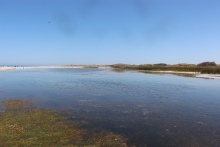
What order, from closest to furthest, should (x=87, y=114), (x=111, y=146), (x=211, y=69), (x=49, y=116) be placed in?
(x=111, y=146) → (x=49, y=116) → (x=87, y=114) → (x=211, y=69)

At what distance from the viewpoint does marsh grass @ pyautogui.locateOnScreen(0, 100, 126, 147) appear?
852cm

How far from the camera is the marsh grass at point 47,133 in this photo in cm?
852

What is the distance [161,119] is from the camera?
496 inches

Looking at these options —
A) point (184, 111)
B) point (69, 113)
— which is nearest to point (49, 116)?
point (69, 113)

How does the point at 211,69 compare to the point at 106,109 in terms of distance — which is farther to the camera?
the point at 211,69

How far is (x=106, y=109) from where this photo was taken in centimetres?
1497

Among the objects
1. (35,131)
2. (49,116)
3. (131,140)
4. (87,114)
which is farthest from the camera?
(87,114)

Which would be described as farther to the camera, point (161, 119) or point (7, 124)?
point (161, 119)

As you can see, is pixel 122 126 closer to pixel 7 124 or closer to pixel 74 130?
pixel 74 130

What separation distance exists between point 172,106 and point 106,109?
6125 millimetres

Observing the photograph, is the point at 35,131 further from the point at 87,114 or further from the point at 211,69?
the point at 211,69

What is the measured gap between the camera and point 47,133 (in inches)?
376

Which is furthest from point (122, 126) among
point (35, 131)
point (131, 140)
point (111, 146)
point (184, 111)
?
point (184, 111)

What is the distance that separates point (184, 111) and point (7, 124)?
12.8m
